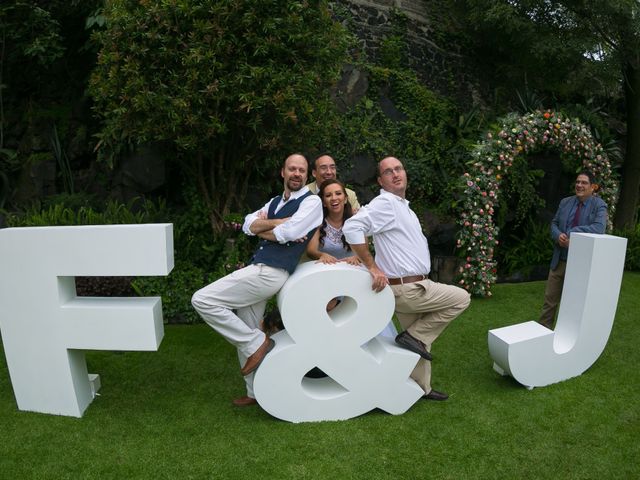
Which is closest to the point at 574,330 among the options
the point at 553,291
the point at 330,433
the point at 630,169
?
the point at 553,291

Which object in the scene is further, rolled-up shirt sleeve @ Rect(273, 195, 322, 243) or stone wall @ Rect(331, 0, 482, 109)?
stone wall @ Rect(331, 0, 482, 109)

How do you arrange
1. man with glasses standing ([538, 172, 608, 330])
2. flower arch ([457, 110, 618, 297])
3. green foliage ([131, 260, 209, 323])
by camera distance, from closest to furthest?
1. man with glasses standing ([538, 172, 608, 330])
2. green foliage ([131, 260, 209, 323])
3. flower arch ([457, 110, 618, 297])

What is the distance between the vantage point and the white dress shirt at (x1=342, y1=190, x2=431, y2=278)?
375 centimetres

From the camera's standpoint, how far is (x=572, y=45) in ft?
29.6

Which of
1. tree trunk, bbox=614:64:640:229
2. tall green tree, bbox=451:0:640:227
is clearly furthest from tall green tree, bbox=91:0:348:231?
tree trunk, bbox=614:64:640:229

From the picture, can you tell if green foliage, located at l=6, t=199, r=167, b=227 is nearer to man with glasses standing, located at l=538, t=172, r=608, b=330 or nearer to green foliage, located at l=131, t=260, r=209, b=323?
green foliage, located at l=131, t=260, r=209, b=323

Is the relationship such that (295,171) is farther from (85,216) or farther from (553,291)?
(85,216)

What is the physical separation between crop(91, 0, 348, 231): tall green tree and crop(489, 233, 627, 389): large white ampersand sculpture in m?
3.10

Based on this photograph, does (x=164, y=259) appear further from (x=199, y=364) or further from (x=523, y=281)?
(x=523, y=281)

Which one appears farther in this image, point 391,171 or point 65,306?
point 391,171

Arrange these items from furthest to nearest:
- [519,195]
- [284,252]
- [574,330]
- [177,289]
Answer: [519,195] < [177,289] < [574,330] < [284,252]

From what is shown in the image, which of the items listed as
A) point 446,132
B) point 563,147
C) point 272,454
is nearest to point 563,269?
point 563,147

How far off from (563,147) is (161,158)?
17.8 ft

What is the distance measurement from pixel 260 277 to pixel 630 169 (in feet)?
29.6
